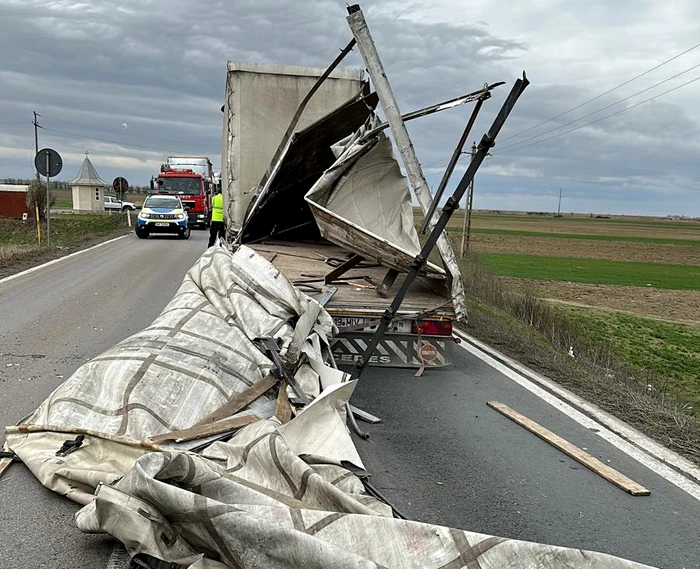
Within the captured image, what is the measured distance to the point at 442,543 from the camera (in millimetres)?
2902

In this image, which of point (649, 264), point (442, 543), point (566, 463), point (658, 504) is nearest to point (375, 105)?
point (566, 463)

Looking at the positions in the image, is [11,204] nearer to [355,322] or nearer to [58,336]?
[58,336]

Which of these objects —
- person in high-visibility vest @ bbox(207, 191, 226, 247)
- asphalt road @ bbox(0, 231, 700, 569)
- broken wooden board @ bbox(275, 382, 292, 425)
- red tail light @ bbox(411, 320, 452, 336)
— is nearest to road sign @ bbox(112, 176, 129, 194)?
person in high-visibility vest @ bbox(207, 191, 226, 247)

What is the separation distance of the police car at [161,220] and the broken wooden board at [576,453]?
74.4ft

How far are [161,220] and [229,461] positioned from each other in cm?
2449

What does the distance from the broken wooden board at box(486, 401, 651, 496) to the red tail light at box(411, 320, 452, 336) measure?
3.04ft

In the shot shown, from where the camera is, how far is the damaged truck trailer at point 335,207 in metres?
7.13

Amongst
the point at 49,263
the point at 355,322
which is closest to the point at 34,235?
the point at 49,263

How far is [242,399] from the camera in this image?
5051 millimetres

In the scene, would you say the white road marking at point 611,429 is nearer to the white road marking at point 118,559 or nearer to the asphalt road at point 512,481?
the asphalt road at point 512,481

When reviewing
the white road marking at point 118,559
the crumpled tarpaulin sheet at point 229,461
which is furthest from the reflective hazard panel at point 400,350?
the white road marking at point 118,559

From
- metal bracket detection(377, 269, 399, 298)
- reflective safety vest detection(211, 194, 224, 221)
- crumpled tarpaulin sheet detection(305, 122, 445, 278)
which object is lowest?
metal bracket detection(377, 269, 399, 298)

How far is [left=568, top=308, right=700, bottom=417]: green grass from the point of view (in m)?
9.95

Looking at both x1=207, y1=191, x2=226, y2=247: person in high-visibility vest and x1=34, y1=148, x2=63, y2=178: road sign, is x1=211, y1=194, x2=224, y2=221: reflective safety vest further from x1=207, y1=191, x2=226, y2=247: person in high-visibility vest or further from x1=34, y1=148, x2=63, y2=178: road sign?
x1=34, y1=148, x2=63, y2=178: road sign
